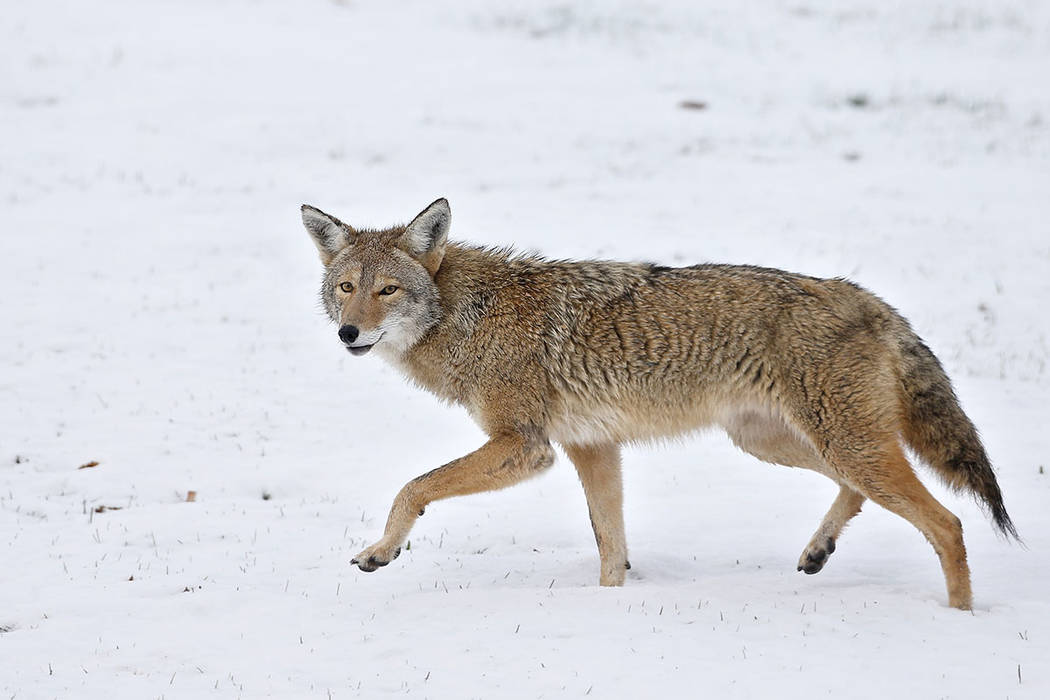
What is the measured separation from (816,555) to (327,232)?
13.0ft

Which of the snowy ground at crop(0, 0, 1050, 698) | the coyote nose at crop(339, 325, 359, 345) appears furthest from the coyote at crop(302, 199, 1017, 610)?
the snowy ground at crop(0, 0, 1050, 698)

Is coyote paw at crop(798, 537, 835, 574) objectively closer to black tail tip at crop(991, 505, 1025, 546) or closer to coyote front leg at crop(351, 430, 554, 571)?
black tail tip at crop(991, 505, 1025, 546)

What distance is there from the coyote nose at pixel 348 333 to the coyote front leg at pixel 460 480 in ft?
3.15

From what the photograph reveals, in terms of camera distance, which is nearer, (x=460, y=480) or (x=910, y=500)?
(x=910, y=500)

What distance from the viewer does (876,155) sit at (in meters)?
20.2

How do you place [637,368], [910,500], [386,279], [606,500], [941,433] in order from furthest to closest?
1. [606,500]
2. [386,279]
3. [637,368]
4. [941,433]
5. [910,500]

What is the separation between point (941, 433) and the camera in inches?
263

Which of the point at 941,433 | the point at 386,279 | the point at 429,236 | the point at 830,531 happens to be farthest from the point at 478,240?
the point at 941,433

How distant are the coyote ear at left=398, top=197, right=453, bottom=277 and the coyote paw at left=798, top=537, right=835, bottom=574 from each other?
3131 mm

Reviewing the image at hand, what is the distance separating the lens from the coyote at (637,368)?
6547 millimetres

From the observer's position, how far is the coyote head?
696cm

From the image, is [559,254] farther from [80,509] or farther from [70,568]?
[70,568]

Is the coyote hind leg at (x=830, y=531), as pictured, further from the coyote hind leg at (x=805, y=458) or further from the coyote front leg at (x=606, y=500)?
the coyote front leg at (x=606, y=500)

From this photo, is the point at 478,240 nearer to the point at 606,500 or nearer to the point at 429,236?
the point at 429,236
